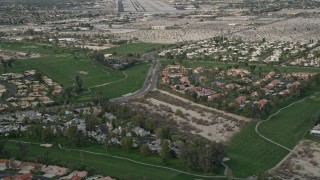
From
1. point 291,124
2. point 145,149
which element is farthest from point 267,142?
point 145,149

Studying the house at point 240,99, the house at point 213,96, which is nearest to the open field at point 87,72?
the house at point 213,96

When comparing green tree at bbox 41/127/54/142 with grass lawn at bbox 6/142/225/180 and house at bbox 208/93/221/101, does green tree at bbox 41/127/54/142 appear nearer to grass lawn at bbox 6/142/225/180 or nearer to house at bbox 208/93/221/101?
grass lawn at bbox 6/142/225/180

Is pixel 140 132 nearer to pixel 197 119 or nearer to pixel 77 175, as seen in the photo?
pixel 197 119

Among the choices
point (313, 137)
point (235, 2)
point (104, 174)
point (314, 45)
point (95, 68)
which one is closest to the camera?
point (104, 174)

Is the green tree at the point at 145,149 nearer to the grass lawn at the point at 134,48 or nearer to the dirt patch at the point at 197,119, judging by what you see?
the dirt patch at the point at 197,119

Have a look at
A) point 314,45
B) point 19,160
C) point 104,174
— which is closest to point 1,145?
point 19,160

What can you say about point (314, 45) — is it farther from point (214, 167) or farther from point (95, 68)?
point (214, 167)

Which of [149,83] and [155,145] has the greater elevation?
[155,145]
